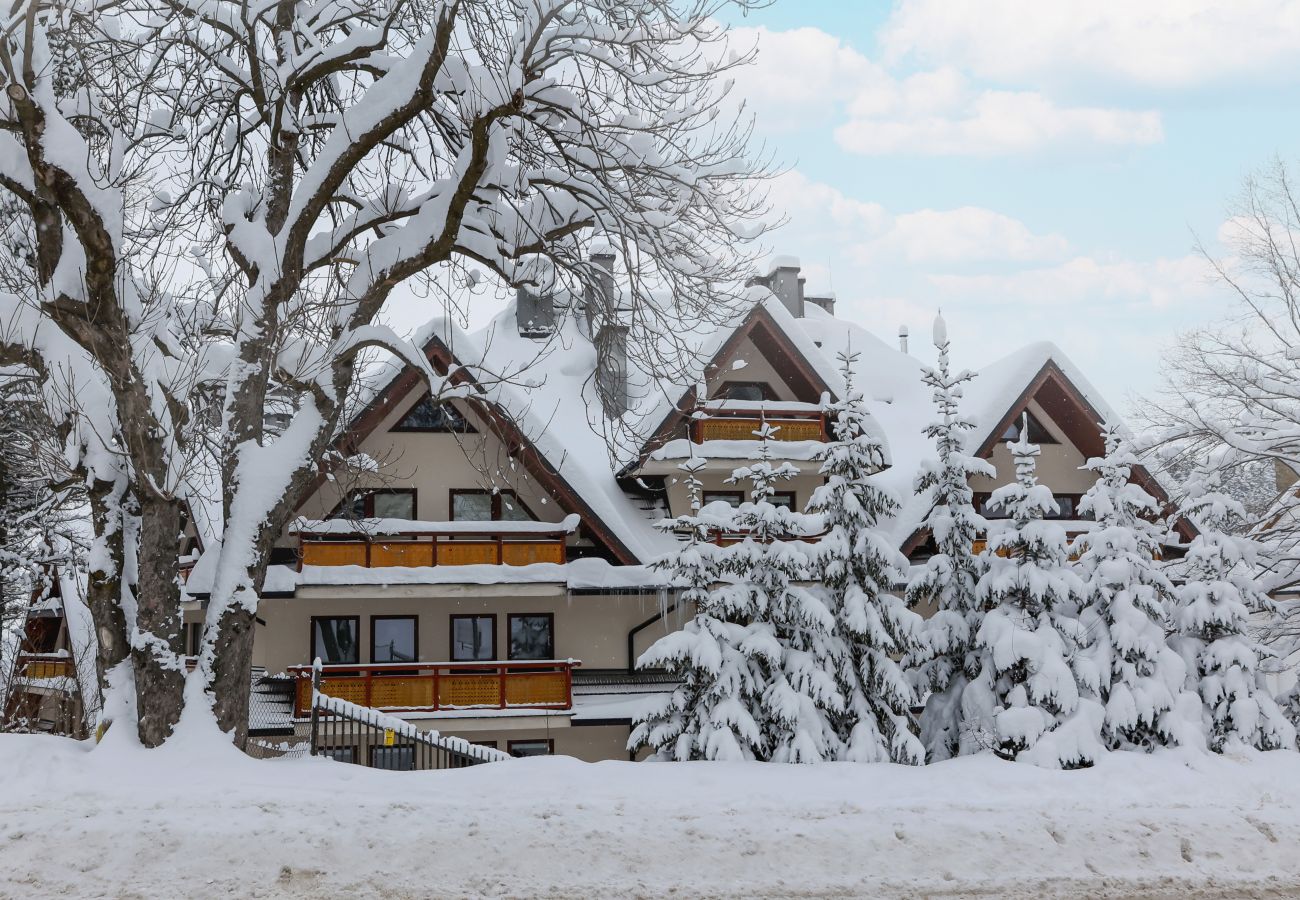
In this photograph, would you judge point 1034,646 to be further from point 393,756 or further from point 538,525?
point 393,756

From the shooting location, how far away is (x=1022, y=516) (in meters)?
14.8

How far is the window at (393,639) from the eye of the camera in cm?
2100

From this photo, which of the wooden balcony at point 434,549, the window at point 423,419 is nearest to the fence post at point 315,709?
the wooden balcony at point 434,549

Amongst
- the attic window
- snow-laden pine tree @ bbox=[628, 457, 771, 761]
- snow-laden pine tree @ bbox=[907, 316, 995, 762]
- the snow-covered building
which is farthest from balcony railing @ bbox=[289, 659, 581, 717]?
the attic window

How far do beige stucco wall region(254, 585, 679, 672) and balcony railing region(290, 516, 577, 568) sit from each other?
68cm

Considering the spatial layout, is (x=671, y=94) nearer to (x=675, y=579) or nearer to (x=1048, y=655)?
(x=675, y=579)

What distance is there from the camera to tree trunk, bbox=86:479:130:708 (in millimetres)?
10617

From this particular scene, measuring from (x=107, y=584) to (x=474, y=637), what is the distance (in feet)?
36.5

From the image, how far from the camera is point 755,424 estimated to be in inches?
820

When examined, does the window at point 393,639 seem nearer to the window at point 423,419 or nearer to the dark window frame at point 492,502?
the dark window frame at point 492,502

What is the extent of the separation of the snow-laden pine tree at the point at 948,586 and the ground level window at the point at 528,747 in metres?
8.11

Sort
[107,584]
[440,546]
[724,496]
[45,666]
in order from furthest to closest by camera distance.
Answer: [45,666] < [724,496] < [440,546] < [107,584]

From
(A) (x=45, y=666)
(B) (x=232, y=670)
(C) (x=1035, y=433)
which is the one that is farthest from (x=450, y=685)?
(C) (x=1035, y=433)

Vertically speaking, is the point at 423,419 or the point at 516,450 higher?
the point at 423,419
